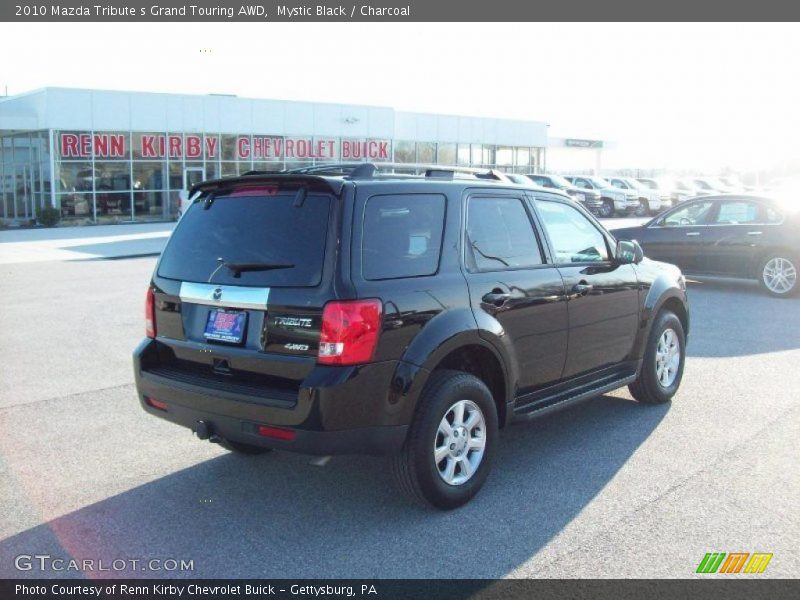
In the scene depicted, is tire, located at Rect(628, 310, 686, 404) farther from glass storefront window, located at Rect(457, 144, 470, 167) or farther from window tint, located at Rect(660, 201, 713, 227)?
glass storefront window, located at Rect(457, 144, 470, 167)

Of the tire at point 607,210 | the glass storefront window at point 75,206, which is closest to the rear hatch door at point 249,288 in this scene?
the glass storefront window at point 75,206

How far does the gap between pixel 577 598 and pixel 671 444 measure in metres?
2.41

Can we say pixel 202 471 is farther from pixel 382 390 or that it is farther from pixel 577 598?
pixel 577 598

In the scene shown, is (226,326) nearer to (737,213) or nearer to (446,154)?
(737,213)

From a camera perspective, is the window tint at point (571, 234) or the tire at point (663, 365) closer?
the window tint at point (571, 234)

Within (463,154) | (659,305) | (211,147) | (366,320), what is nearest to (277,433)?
(366,320)

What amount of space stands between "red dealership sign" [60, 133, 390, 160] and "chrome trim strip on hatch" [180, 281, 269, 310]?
2804 cm

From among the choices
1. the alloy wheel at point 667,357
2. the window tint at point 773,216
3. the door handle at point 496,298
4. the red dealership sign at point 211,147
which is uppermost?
the red dealership sign at point 211,147

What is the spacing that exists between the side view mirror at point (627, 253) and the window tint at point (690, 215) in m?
8.09

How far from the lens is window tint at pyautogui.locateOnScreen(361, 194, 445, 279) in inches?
174

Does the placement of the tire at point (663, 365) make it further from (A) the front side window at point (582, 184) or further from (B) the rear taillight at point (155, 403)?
(A) the front side window at point (582, 184)

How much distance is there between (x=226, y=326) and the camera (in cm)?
457

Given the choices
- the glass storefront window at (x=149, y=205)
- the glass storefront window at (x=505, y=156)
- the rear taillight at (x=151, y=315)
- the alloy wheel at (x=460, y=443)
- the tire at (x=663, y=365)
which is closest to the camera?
the alloy wheel at (x=460, y=443)

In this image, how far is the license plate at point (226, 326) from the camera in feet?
14.7
